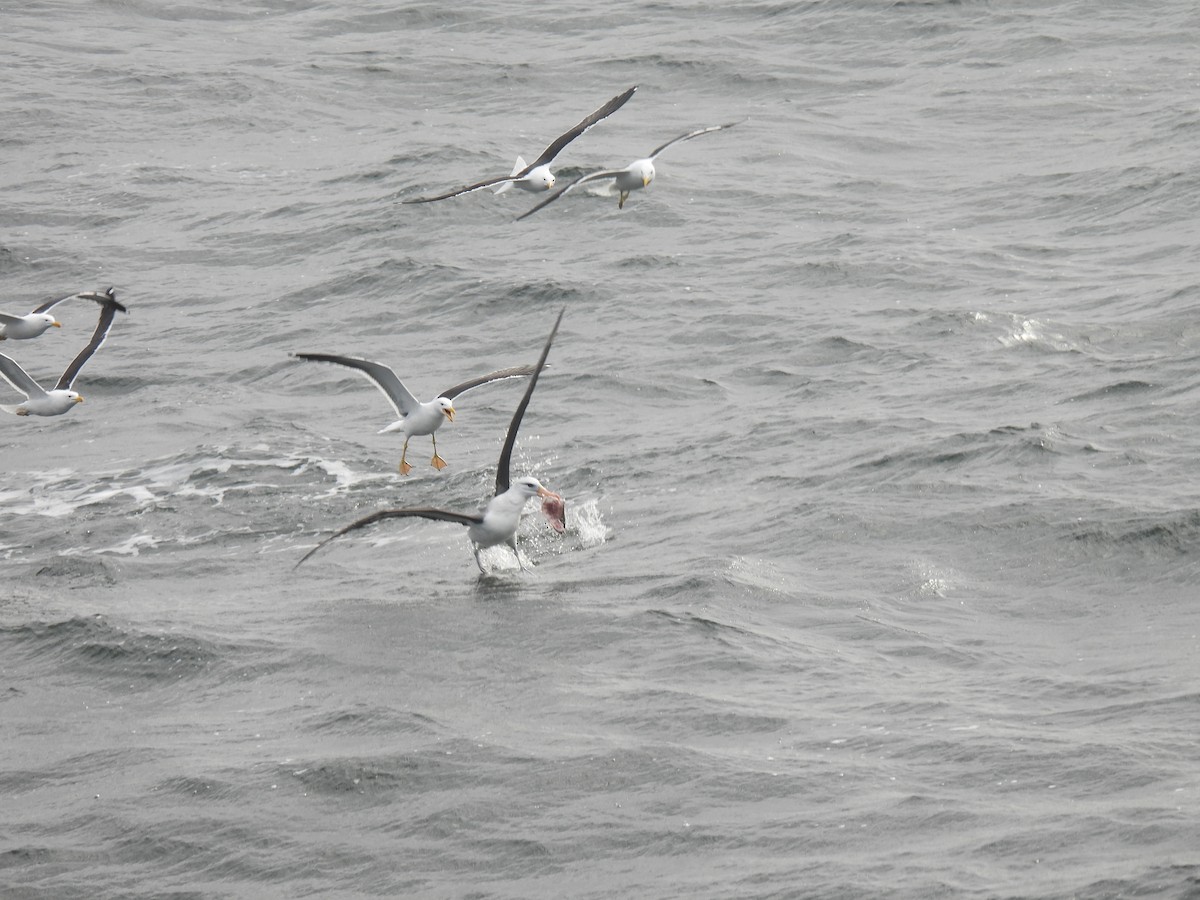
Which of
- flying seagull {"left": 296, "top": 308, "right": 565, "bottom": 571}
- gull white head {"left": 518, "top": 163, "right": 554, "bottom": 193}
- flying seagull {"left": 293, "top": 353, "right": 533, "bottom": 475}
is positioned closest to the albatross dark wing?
A: flying seagull {"left": 293, "top": 353, "right": 533, "bottom": 475}

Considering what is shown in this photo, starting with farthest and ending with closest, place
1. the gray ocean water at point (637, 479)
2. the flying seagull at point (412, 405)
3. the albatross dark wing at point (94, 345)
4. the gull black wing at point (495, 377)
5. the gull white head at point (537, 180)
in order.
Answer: the gull white head at point (537, 180) → the albatross dark wing at point (94, 345) → the flying seagull at point (412, 405) → the gull black wing at point (495, 377) → the gray ocean water at point (637, 479)

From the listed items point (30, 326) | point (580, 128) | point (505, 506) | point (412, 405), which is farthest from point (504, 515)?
point (580, 128)

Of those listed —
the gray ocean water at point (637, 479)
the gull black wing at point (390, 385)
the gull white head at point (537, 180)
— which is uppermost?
the gull white head at point (537, 180)

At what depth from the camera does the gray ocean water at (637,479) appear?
36.2 ft

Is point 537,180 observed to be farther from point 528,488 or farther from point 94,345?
point 528,488

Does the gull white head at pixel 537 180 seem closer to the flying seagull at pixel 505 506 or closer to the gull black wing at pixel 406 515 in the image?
the flying seagull at pixel 505 506

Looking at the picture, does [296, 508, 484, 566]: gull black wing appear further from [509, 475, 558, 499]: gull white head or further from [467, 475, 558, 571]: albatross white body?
[509, 475, 558, 499]: gull white head

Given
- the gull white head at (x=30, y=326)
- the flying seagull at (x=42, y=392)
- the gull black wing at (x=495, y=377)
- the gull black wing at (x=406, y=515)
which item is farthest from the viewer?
the gull white head at (x=30, y=326)

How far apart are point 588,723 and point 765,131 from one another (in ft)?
68.6

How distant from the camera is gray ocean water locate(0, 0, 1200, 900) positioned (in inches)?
435

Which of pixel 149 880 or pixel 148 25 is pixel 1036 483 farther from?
pixel 148 25

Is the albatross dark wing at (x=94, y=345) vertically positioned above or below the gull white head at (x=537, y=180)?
below

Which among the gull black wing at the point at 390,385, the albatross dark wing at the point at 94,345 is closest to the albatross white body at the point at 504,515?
the gull black wing at the point at 390,385

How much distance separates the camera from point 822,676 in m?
12.9
